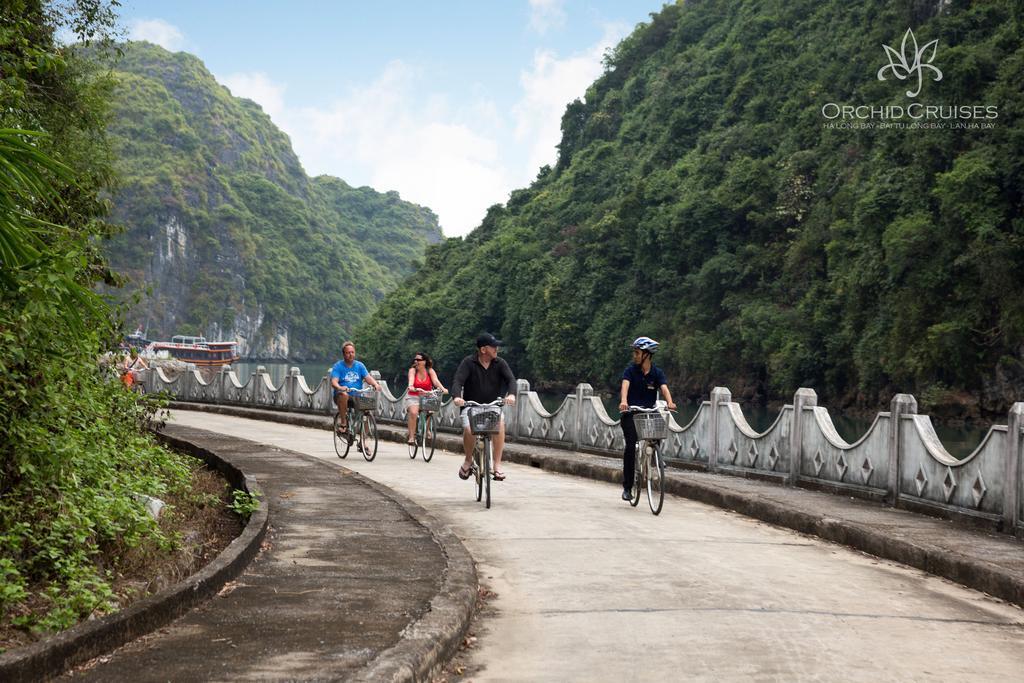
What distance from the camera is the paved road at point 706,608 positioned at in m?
5.93

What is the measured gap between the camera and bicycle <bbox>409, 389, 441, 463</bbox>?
18297 mm

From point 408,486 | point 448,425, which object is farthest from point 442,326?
point 408,486

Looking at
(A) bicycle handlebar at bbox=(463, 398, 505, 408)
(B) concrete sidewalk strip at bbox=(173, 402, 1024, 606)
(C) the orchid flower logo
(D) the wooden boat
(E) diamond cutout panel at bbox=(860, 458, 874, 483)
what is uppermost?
(C) the orchid flower logo

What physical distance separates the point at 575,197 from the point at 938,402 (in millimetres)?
51880

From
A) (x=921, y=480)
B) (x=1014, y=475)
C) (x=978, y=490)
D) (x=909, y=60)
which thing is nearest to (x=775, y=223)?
(x=909, y=60)

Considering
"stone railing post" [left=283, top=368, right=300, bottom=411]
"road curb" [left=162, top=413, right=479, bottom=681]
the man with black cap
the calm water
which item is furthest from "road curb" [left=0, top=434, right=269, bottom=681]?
"stone railing post" [left=283, top=368, right=300, bottom=411]

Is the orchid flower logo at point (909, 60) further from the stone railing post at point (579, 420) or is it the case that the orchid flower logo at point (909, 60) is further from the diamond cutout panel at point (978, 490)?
the diamond cutout panel at point (978, 490)

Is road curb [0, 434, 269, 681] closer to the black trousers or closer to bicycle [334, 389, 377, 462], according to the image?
the black trousers

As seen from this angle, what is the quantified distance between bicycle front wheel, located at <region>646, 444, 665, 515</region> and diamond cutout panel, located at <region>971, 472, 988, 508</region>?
298 centimetres

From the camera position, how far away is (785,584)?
8164 millimetres

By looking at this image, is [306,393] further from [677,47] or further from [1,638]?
[677,47]

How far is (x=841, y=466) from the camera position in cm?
1297

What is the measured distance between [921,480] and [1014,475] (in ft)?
5.51

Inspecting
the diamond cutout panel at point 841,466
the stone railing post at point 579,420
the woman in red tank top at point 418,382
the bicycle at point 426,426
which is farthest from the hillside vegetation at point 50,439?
the stone railing post at point 579,420
